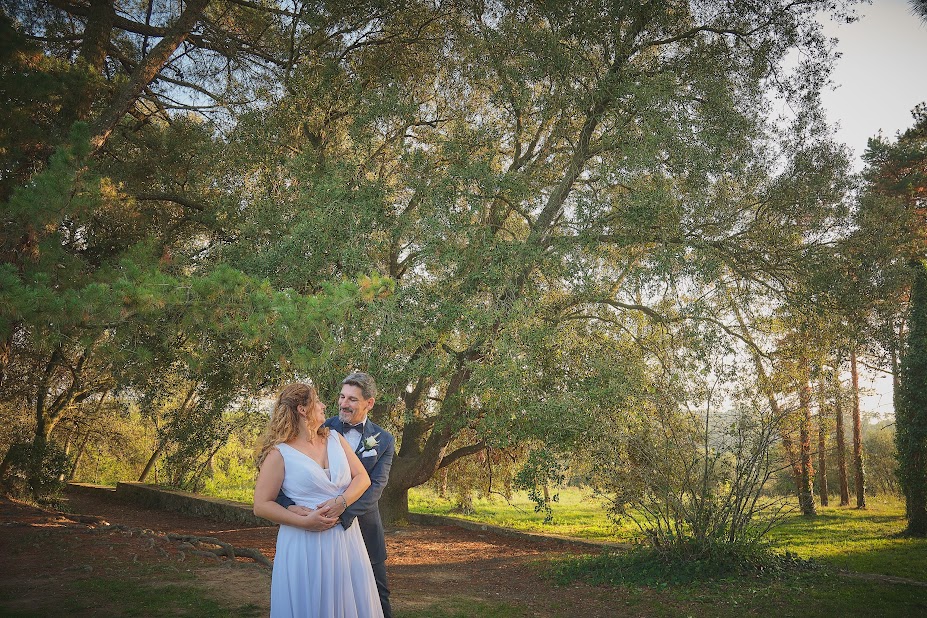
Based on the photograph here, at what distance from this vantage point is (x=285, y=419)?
3342 millimetres

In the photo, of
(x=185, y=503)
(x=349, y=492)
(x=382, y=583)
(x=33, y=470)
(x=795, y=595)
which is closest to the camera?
(x=349, y=492)

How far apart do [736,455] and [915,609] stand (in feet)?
8.22

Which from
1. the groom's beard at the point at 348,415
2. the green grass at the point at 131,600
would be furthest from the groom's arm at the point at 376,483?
the green grass at the point at 131,600

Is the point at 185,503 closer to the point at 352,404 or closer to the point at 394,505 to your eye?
the point at 394,505

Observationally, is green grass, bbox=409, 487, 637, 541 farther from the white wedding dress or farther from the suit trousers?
the white wedding dress

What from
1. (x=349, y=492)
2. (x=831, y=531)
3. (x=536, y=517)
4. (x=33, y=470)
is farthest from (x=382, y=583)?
(x=536, y=517)

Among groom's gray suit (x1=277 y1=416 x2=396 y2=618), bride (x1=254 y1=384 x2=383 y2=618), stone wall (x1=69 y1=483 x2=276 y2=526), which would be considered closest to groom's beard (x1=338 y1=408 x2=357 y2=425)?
groom's gray suit (x1=277 y1=416 x2=396 y2=618)

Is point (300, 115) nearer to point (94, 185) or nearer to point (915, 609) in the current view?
point (94, 185)

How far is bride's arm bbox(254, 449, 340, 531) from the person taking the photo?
3.20 m

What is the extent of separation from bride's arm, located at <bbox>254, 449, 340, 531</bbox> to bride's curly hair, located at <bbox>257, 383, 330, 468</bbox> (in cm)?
7

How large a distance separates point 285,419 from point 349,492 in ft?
1.83

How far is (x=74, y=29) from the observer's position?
1158cm

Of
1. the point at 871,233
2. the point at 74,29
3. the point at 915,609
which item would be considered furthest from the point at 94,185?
the point at 871,233

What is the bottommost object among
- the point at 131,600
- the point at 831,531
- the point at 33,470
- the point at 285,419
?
the point at 831,531
